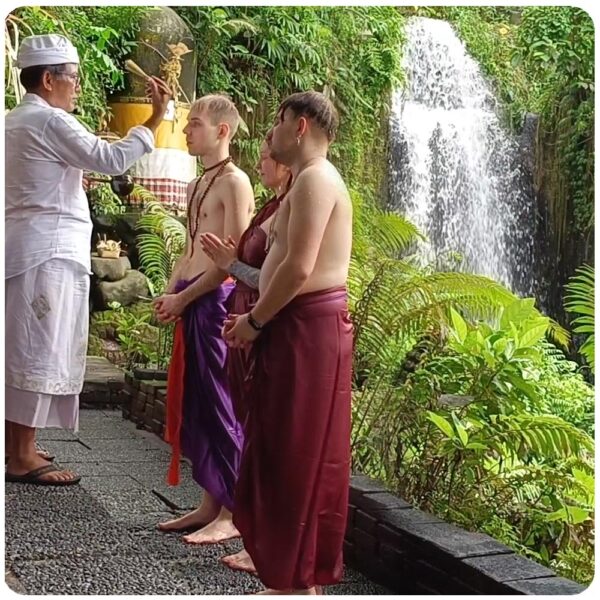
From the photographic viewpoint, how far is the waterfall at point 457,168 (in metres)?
11.2

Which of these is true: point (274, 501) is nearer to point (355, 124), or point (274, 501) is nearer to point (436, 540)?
point (436, 540)

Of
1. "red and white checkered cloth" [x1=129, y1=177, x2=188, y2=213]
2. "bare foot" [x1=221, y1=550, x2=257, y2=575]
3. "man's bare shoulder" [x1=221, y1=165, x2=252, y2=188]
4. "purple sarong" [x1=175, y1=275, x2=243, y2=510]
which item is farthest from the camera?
"red and white checkered cloth" [x1=129, y1=177, x2=188, y2=213]

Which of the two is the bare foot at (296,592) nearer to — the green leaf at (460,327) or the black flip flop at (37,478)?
the green leaf at (460,327)

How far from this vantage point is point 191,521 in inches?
130

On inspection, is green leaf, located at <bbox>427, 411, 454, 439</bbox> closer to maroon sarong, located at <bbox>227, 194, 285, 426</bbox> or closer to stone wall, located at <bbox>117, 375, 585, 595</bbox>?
stone wall, located at <bbox>117, 375, 585, 595</bbox>

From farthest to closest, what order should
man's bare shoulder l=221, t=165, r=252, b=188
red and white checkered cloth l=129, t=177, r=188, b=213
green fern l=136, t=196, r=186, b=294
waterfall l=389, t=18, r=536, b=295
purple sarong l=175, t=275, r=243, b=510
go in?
waterfall l=389, t=18, r=536, b=295
red and white checkered cloth l=129, t=177, r=188, b=213
green fern l=136, t=196, r=186, b=294
purple sarong l=175, t=275, r=243, b=510
man's bare shoulder l=221, t=165, r=252, b=188

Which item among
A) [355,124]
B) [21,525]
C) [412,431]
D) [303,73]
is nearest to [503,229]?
[355,124]

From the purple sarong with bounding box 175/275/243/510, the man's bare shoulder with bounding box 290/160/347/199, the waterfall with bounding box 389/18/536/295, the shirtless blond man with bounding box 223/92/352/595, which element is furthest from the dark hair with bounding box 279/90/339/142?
the waterfall with bounding box 389/18/536/295

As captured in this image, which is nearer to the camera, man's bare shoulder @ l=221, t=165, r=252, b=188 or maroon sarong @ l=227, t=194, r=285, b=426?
maroon sarong @ l=227, t=194, r=285, b=426

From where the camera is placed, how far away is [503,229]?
11.5m

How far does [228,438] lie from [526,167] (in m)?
9.00

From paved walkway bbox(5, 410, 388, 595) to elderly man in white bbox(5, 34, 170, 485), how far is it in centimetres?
32

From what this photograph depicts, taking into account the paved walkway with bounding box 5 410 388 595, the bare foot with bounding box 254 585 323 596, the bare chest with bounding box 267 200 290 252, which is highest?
the bare chest with bounding box 267 200 290 252

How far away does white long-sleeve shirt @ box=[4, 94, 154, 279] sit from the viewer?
11.3 ft
